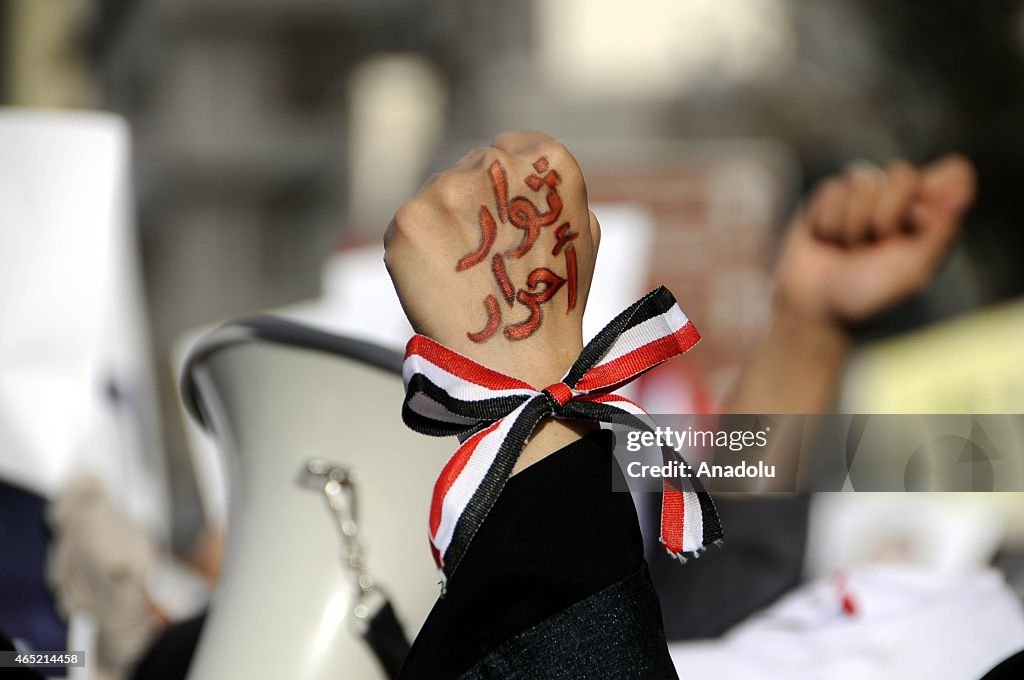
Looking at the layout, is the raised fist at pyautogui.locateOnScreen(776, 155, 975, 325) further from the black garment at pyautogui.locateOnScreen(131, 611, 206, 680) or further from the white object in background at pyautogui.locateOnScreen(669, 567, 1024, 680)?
the black garment at pyautogui.locateOnScreen(131, 611, 206, 680)

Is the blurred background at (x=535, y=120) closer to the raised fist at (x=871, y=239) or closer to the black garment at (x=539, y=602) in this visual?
the raised fist at (x=871, y=239)

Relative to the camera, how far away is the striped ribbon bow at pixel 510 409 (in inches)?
18.9

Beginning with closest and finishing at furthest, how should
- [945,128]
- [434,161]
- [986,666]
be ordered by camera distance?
[986,666], [945,128], [434,161]

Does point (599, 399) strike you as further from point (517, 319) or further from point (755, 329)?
point (755, 329)

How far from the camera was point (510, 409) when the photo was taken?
0.49m

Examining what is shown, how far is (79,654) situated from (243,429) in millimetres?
349

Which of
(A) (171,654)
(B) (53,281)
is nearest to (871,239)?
(A) (171,654)

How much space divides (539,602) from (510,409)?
0.30 feet

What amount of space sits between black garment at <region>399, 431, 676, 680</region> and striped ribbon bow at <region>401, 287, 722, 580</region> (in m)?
0.02

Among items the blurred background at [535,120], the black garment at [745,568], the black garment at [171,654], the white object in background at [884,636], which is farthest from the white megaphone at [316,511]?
the blurred background at [535,120]

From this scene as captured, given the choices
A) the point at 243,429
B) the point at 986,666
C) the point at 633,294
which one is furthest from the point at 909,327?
the point at 243,429

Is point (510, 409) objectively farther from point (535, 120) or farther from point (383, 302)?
point (535, 120)

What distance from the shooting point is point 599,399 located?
0.51m

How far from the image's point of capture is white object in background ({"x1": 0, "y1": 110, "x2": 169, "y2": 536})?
3.46ft
